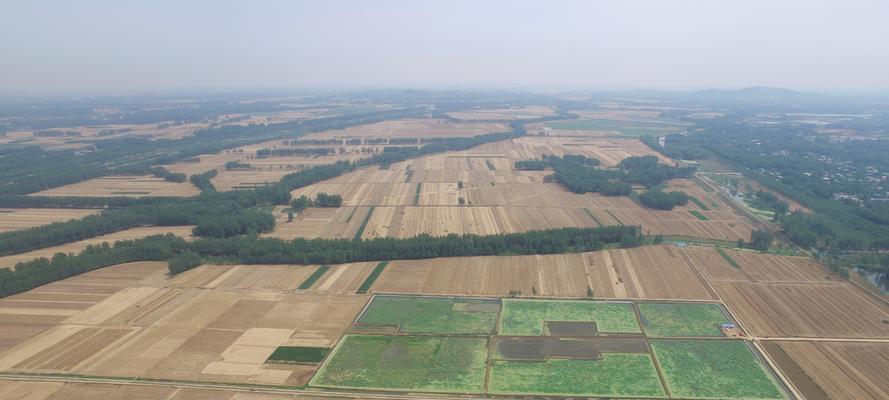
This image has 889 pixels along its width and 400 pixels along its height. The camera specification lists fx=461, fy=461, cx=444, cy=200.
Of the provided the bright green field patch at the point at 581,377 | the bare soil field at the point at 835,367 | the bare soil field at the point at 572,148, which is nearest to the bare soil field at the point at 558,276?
the bare soil field at the point at 835,367

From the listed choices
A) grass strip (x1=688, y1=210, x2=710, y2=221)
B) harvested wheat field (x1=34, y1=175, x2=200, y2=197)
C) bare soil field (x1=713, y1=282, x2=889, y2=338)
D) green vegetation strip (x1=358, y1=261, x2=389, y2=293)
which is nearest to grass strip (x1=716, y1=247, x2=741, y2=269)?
bare soil field (x1=713, y1=282, x2=889, y2=338)

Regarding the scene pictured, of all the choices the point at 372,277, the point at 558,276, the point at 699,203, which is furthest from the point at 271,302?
the point at 699,203

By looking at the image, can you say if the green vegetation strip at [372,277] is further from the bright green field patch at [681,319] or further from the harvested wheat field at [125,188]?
the harvested wheat field at [125,188]

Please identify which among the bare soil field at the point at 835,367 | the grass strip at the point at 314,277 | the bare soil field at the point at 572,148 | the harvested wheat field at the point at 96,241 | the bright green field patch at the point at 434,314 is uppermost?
the bare soil field at the point at 572,148

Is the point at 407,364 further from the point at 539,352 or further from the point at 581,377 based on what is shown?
the point at 581,377

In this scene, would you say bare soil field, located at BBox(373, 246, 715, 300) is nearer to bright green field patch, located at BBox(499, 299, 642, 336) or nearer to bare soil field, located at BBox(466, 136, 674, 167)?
bright green field patch, located at BBox(499, 299, 642, 336)

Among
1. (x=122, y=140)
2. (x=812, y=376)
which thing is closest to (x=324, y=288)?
(x=812, y=376)

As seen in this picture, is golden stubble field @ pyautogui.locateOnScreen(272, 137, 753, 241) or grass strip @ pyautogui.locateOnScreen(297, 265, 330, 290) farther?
golden stubble field @ pyautogui.locateOnScreen(272, 137, 753, 241)
